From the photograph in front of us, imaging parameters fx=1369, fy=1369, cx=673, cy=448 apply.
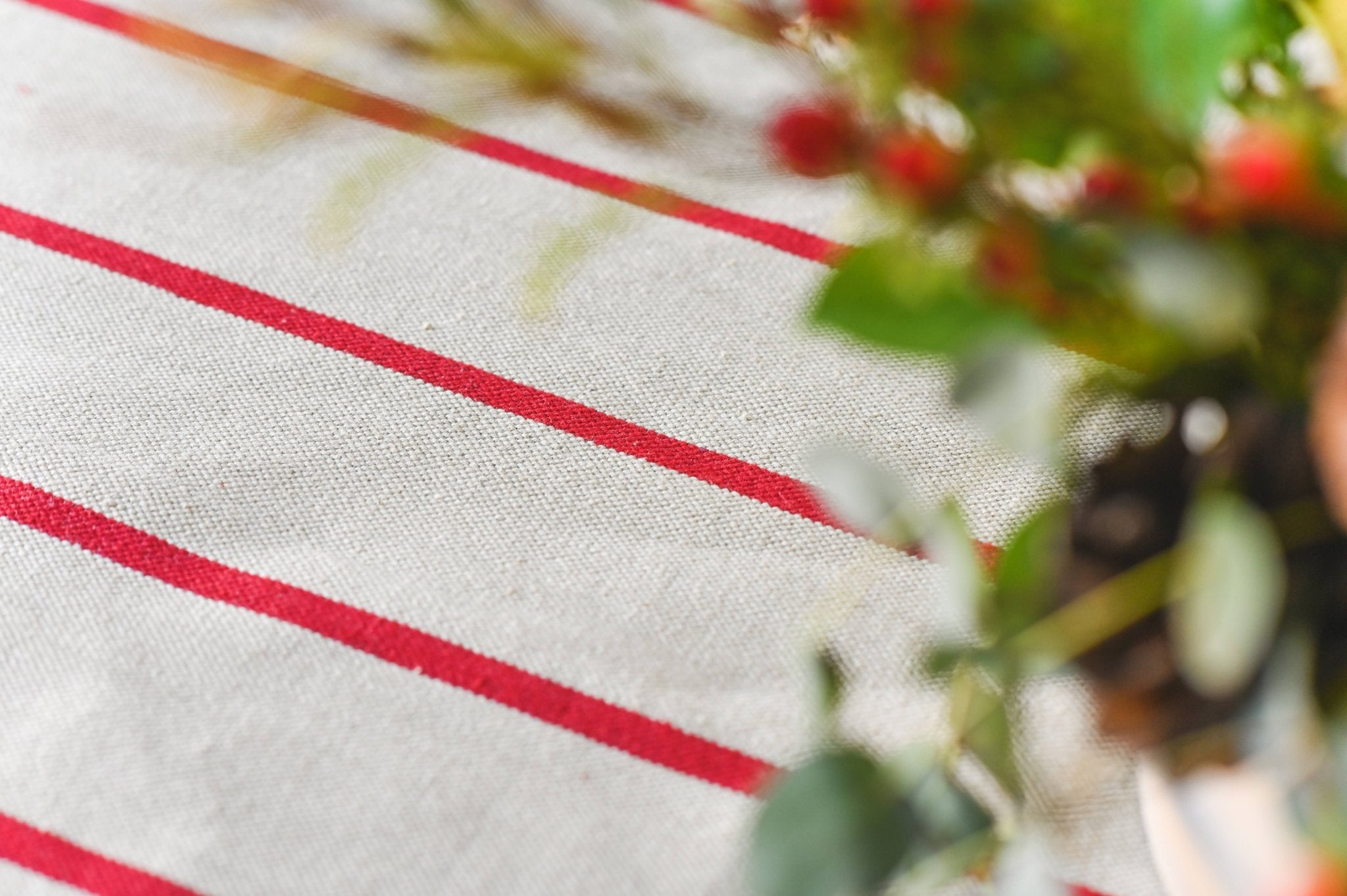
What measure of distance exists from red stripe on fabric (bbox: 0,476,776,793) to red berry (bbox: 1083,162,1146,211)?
217 mm

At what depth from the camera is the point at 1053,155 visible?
22 centimetres

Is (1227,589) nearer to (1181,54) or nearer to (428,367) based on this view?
(1181,54)

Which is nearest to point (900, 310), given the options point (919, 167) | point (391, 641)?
point (919, 167)

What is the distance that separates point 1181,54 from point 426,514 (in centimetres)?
28

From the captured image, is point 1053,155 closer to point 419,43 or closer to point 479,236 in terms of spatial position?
point 419,43

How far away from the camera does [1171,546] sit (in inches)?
10.3

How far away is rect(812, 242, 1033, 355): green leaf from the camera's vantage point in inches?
7.9

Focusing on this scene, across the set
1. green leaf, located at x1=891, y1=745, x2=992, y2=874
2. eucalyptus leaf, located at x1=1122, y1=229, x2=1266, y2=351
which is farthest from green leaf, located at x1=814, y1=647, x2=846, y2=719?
eucalyptus leaf, located at x1=1122, y1=229, x2=1266, y2=351

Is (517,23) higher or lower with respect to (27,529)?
higher

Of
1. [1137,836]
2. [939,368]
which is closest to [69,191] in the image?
[939,368]

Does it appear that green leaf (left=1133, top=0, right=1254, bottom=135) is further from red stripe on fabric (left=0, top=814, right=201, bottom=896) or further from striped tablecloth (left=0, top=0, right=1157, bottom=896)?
red stripe on fabric (left=0, top=814, right=201, bottom=896)

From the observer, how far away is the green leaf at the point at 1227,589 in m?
0.20

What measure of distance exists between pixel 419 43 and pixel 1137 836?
0.28 m

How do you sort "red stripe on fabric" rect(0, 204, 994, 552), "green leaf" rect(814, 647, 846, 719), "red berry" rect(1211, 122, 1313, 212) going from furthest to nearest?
1. "red stripe on fabric" rect(0, 204, 994, 552)
2. "green leaf" rect(814, 647, 846, 719)
3. "red berry" rect(1211, 122, 1313, 212)
